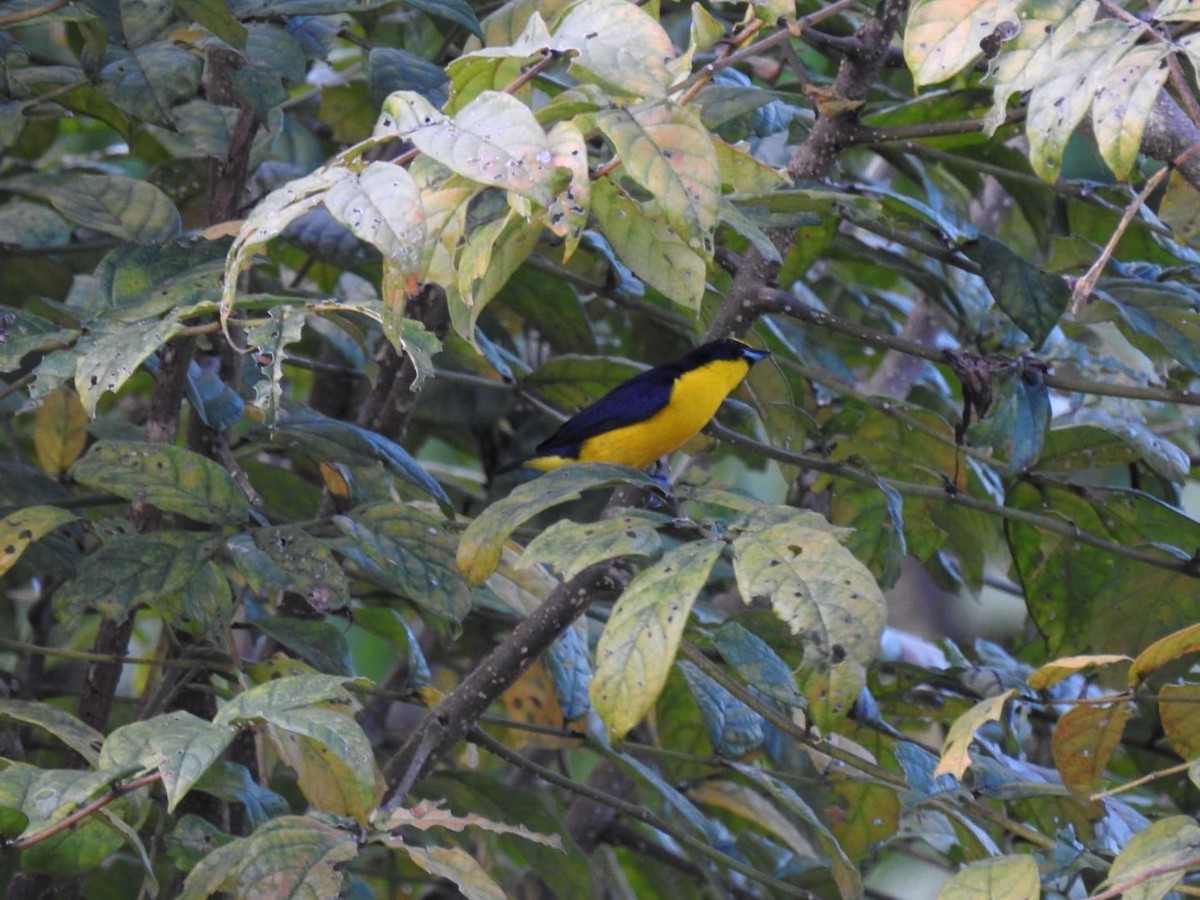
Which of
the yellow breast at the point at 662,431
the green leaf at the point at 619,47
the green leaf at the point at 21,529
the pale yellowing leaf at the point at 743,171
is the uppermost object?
the green leaf at the point at 619,47

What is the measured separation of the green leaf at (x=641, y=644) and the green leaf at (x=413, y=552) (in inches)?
28.4

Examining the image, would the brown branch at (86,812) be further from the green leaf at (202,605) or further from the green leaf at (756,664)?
the green leaf at (756,664)

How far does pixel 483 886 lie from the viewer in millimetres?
1498

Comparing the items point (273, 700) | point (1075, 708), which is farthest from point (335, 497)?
point (1075, 708)

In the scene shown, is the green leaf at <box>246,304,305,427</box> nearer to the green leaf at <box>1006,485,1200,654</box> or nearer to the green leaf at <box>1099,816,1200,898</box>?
the green leaf at <box>1099,816,1200,898</box>

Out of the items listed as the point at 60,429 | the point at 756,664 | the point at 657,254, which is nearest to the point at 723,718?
the point at 756,664

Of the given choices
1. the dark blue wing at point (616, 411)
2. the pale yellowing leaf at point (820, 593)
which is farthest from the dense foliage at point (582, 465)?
the dark blue wing at point (616, 411)

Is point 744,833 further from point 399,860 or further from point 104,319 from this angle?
point 104,319

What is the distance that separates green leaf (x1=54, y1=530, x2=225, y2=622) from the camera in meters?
1.98

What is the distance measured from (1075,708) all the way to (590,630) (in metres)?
1.16

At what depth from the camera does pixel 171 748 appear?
1382 millimetres

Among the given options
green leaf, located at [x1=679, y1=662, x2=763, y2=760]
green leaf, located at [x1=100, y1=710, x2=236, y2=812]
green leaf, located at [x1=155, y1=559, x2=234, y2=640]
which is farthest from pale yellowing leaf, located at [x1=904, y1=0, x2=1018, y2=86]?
green leaf, located at [x1=155, y1=559, x2=234, y2=640]

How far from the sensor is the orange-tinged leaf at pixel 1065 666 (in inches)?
59.1

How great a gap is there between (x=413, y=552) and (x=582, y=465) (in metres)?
0.44
